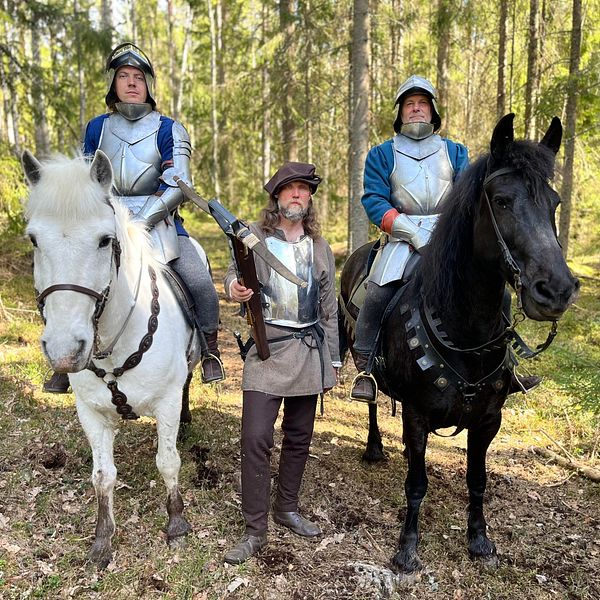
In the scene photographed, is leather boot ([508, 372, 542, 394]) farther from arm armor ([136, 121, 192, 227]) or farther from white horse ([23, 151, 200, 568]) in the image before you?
arm armor ([136, 121, 192, 227])

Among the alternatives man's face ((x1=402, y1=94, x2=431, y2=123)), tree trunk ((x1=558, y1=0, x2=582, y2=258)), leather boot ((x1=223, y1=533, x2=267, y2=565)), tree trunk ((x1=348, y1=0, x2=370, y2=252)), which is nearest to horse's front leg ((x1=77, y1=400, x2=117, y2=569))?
leather boot ((x1=223, y1=533, x2=267, y2=565))

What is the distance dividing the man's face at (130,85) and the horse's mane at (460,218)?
2.72 meters

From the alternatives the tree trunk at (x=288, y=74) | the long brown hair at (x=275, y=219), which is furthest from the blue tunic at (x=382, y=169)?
the tree trunk at (x=288, y=74)

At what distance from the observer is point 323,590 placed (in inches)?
131

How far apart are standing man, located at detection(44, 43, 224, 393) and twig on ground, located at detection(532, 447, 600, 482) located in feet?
11.4

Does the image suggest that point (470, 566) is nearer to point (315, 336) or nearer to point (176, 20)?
point (315, 336)

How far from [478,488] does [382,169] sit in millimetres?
2613

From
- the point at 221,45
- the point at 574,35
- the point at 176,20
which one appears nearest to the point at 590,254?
the point at 574,35

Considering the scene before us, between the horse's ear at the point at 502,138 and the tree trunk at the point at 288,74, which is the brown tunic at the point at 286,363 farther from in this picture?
the tree trunk at the point at 288,74

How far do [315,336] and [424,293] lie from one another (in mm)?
841

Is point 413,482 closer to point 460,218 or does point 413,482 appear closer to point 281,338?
point 281,338

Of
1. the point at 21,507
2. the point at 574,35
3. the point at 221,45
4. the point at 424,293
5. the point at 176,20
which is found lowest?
the point at 21,507

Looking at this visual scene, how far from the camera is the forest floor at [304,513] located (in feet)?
10.9

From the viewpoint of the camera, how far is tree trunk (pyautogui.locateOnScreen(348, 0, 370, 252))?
9.07 metres
